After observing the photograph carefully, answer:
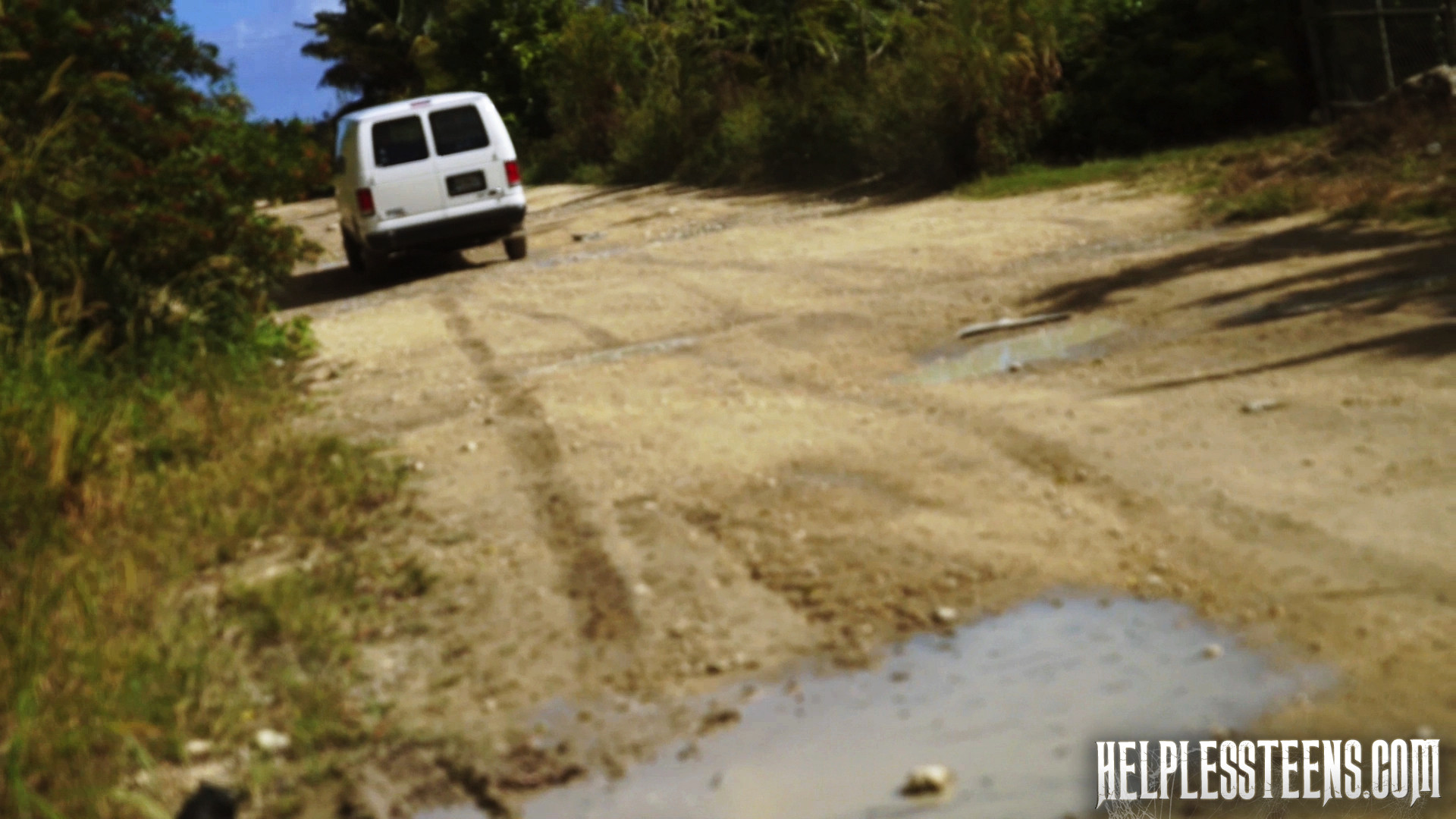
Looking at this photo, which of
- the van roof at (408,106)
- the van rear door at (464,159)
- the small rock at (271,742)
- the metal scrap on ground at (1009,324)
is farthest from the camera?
the van rear door at (464,159)

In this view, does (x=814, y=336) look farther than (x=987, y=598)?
Yes

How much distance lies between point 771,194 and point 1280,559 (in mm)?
17342

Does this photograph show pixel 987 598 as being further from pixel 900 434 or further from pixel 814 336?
pixel 814 336

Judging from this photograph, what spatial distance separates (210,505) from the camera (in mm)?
7332

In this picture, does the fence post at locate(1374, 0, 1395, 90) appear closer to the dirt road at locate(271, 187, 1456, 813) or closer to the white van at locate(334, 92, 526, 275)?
the dirt road at locate(271, 187, 1456, 813)

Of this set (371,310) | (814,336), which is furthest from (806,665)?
(371,310)

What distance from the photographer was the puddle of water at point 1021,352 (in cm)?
921

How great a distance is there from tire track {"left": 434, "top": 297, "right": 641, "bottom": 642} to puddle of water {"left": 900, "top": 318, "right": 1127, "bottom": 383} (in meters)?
2.12

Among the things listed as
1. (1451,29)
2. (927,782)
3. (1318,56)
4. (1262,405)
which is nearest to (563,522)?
Answer: (927,782)

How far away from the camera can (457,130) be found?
1731 centimetres

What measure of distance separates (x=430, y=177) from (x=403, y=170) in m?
0.28

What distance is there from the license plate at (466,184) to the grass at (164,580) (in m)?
7.85

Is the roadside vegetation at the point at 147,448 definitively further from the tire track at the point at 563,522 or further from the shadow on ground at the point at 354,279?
the shadow on ground at the point at 354,279

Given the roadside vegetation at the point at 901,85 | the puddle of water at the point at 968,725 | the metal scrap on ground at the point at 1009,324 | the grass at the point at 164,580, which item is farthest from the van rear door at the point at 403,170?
the puddle of water at the point at 968,725
